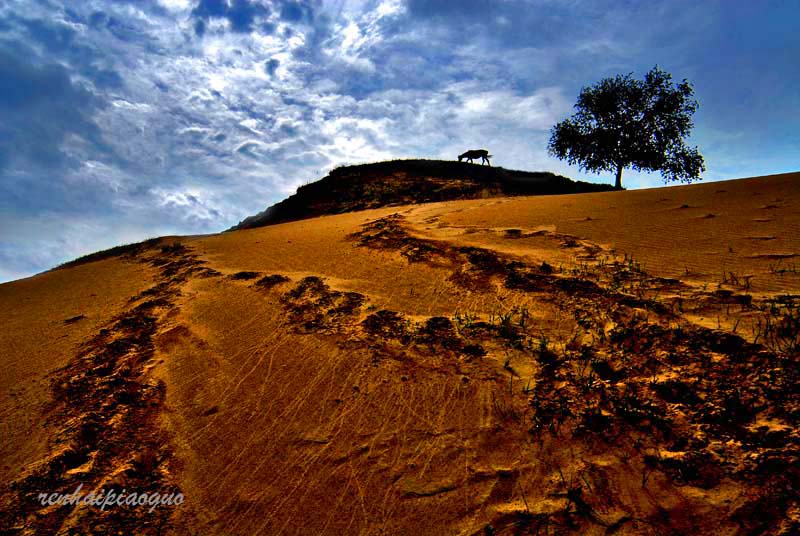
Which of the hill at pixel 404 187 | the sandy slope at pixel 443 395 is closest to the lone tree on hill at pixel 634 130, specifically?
the hill at pixel 404 187

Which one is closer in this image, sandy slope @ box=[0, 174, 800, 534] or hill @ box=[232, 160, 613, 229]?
sandy slope @ box=[0, 174, 800, 534]

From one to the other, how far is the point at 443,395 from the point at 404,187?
47.5ft

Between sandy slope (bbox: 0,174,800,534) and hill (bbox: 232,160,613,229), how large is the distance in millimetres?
10783

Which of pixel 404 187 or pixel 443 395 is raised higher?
pixel 404 187

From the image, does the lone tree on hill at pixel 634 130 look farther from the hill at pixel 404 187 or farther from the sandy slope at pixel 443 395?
the sandy slope at pixel 443 395

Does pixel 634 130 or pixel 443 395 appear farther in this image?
pixel 634 130

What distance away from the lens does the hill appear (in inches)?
630

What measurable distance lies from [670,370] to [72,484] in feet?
13.1

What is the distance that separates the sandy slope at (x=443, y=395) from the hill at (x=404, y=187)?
425 inches

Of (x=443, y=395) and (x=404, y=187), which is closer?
(x=443, y=395)

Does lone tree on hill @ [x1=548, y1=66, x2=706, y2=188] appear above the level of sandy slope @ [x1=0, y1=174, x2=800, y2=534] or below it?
above

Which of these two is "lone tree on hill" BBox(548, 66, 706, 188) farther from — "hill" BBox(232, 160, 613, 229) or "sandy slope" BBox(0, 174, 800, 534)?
"sandy slope" BBox(0, 174, 800, 534)

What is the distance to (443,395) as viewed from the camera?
2969 millimetres

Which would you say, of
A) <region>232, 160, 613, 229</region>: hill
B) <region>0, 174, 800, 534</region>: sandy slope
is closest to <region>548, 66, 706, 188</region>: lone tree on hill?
<region>232, 160, 613, 229</region>: hill
